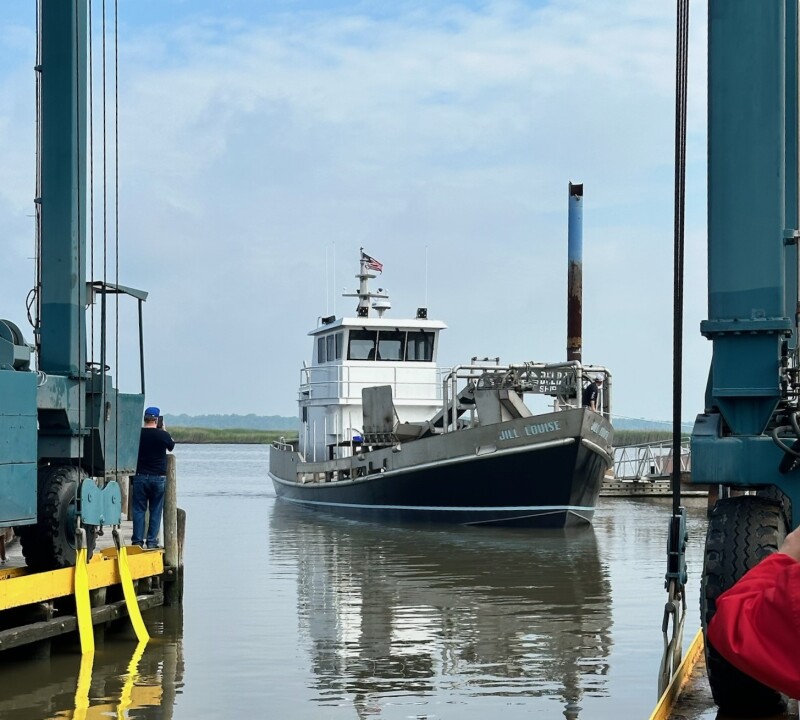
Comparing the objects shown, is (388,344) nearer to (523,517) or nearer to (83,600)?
(523,517)

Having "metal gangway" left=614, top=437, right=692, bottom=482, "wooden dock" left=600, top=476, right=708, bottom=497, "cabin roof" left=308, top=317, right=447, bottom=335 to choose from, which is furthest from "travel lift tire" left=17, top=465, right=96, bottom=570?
"metal gangway" left=614, top=437, right=692, bottom=482

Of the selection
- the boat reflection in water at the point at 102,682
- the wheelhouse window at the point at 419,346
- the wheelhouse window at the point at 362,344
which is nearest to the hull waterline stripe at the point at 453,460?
the wheelhouse window at the point at 362,344

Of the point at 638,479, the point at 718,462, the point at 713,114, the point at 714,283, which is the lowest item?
the point at 638,479

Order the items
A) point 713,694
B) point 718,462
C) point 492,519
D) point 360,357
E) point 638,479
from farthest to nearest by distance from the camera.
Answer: point 638,479 → point 360,357 → point 492,519 → point 718,462 → point 713,694

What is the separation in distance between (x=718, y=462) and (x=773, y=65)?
75.8 inches

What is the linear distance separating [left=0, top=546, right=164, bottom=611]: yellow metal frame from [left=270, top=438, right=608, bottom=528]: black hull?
9.47 meters

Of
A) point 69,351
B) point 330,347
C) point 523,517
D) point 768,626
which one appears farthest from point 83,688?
point 330,347

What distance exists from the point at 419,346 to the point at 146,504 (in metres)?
13.7

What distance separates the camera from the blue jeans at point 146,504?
11.3 metres

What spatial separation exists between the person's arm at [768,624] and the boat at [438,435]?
17.0 m

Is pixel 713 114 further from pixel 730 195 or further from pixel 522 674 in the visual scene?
pixel 522 674

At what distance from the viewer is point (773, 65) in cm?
593

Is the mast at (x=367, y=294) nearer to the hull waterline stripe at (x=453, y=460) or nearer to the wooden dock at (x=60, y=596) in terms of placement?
the hull waterline stripe at (x=453, y=460)

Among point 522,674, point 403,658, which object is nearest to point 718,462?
point 522,674
